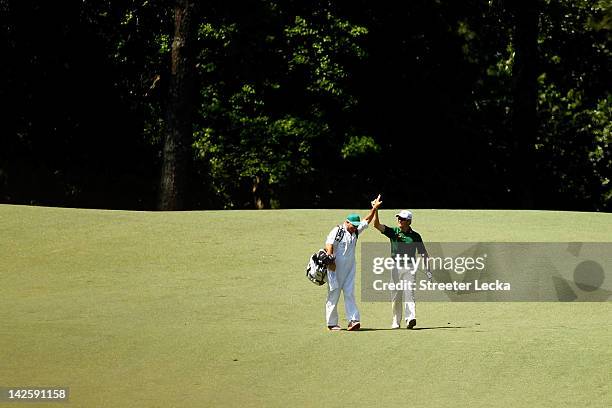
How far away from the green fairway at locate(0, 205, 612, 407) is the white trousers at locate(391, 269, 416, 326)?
1.44 ft

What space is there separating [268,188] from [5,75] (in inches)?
417

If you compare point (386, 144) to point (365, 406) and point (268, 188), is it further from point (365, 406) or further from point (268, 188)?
point (365, 406)

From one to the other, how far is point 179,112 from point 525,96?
13.8 m

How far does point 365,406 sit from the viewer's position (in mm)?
15844

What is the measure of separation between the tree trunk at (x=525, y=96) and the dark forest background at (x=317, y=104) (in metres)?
0.06

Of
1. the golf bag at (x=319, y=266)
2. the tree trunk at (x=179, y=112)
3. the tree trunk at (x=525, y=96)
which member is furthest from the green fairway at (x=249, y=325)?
the tree trunk at (x=525, y=96)

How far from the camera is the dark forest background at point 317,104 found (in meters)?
47.0

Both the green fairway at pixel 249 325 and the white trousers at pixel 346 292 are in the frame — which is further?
the white trousers at pixel 346 292

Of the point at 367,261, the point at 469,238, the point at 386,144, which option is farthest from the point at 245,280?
the point at 386,144

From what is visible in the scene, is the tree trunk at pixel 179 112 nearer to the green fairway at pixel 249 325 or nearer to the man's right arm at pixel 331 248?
the green fairway at pixel 249 325

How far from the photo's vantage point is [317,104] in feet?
157

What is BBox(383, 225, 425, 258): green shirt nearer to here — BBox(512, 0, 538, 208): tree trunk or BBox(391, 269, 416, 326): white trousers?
BBox(391, 269, 416, 326): white trousers

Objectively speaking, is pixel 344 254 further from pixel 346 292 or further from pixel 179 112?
pixel 179 112

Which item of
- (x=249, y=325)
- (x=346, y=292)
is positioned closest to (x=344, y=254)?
(x=346, y=292)
